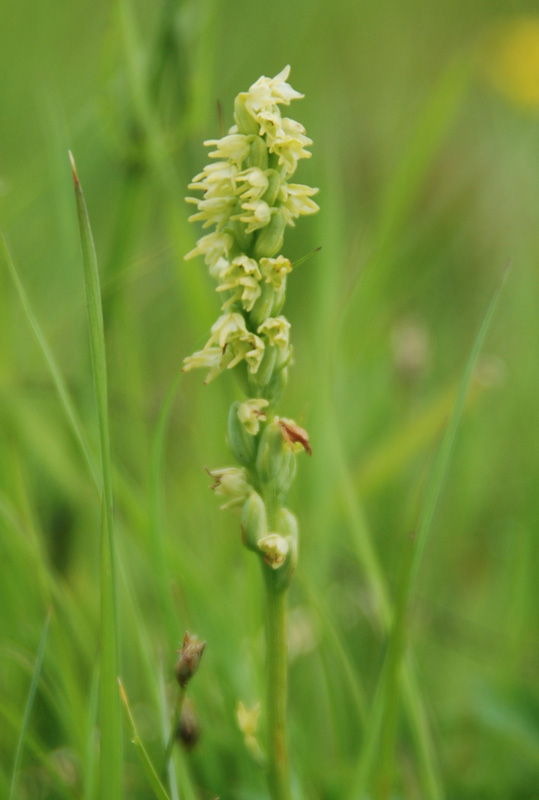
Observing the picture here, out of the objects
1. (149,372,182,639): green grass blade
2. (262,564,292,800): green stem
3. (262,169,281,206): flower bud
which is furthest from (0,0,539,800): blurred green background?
(262,169,281,206): flower bud

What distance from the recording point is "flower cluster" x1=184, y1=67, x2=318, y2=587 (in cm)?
79

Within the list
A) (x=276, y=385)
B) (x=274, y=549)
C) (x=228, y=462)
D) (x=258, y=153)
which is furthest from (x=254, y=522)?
(x=228, y=462)

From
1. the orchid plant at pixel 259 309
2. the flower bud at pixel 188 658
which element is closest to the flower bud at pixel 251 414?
the orchid plant at pixel 259 309

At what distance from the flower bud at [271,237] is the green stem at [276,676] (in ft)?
1.05

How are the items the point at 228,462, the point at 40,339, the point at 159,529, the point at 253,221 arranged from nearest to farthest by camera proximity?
the point at 253,221 → the point at 40,339 → the point at 159,529 → the point at 228,462

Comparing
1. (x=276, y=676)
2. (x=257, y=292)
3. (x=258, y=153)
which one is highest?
(x=258, y=153)

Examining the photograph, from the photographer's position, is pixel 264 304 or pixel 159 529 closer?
pixel 264 304

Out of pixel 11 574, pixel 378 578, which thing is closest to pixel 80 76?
pixel 11 574

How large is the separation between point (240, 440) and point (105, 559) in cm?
18

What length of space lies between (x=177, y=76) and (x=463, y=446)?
1.21m

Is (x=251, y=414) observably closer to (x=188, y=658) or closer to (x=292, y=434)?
(x=292, y=434)

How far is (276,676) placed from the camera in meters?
0.85

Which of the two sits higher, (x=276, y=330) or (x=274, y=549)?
(x=276, y=330)

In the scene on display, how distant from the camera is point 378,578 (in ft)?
4.30
